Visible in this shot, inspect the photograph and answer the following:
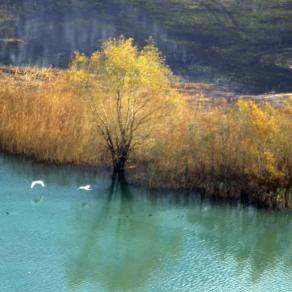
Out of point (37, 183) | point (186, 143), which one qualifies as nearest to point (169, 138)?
point (186, 143)

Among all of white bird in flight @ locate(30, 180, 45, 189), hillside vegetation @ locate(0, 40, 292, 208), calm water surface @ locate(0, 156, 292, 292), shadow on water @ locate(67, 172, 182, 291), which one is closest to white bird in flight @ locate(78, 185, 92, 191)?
calm water surface @ locate(0, 156, 292, 292)

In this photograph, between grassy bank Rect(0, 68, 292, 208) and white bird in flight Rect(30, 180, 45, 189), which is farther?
white bird in flight Rect(30, 180, 45, 189)

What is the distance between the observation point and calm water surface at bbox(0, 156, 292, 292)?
1150 centimetres

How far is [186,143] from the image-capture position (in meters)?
15.8

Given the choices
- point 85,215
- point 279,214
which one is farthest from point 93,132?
point 279,214

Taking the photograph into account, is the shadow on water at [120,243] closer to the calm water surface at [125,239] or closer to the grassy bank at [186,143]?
the calm water surface at [125,239]

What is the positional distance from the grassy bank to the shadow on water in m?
1.02

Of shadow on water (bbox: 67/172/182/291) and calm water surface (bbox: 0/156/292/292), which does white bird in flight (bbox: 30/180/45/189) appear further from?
shadow on water (bbox: 67/172/182/291)

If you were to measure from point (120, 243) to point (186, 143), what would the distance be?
3.52m

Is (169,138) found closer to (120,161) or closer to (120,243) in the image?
(120,161)

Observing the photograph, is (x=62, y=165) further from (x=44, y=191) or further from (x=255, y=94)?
(x=255, y=94)

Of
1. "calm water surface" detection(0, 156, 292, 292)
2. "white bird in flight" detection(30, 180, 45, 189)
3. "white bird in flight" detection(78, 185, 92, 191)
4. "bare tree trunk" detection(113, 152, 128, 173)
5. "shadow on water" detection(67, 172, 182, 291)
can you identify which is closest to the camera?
"calm water surface" detection(0, 156, 292, 292)

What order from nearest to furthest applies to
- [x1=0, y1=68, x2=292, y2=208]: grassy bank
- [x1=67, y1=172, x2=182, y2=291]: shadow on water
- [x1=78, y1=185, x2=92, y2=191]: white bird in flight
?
[x1=67, y1=172, x2=182, y2=291]: shadow on water
[x1=0, y1=68, x2=292, y2=208]: grassy bank
[x1=78, y1=185, x2=92, y2=191]: white bird in flight

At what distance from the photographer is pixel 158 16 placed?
121 ft
